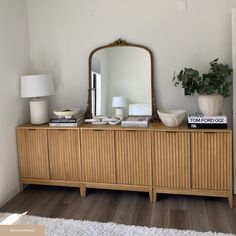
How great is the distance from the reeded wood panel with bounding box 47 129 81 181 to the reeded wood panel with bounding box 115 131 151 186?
1.42 feet

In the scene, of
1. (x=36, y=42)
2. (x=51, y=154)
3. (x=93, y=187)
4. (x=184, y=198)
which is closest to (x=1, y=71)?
(x=36, y=42)

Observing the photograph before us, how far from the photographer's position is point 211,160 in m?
2.73

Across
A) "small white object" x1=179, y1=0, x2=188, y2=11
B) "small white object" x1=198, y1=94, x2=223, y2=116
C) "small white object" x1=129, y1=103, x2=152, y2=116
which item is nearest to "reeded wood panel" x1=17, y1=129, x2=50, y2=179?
"small white object" x1=129, y1=103, x2=152, y2=116

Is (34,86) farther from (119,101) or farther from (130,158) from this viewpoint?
(130,158)

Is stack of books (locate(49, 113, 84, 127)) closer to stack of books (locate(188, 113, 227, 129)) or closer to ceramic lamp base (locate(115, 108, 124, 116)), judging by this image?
ceramic lamp base (locate(115, 108, 124, 116))

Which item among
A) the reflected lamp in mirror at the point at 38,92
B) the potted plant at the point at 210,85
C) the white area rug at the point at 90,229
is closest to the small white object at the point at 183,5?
the potted plant at the point at 210,85

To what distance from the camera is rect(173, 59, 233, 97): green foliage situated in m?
2.73

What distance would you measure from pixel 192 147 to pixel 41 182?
1620 mm

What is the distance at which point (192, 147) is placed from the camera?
2748mm

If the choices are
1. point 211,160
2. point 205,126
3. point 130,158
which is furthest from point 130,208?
point 205,126

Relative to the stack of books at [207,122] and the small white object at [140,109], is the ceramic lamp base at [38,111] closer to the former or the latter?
the small white object at [140,109]

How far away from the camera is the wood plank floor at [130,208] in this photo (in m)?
2.48

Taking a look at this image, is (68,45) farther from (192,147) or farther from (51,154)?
(192,147)

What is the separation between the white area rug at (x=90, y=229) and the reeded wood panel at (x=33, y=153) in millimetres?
643
